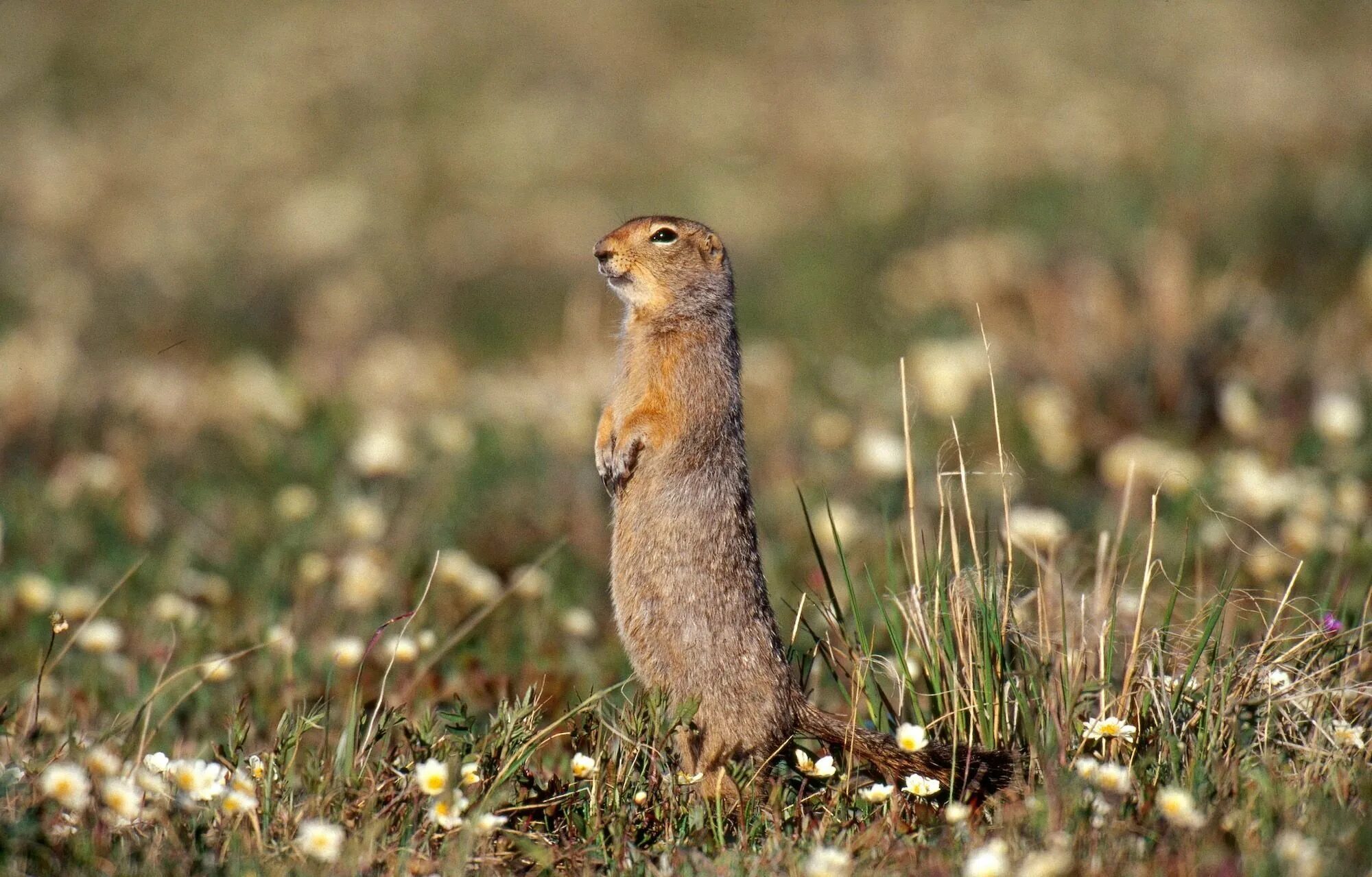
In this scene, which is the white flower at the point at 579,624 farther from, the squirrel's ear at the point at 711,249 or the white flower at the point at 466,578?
the squirrel's ear at the point at 711,249

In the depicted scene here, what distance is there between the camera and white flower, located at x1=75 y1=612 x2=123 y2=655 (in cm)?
437

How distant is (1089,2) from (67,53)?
1110cm

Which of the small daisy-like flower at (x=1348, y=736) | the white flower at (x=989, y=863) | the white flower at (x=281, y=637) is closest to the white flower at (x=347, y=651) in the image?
the white flower at (x=281, y=637)

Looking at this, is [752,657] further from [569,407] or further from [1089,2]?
[1089,2]

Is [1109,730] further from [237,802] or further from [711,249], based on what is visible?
[237,802]

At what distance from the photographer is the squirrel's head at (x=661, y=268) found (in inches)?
152

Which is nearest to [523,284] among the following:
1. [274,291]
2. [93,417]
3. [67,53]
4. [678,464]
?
[274,291]

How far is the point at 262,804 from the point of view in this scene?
2957mm

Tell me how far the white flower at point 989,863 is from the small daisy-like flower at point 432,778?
1.03 m

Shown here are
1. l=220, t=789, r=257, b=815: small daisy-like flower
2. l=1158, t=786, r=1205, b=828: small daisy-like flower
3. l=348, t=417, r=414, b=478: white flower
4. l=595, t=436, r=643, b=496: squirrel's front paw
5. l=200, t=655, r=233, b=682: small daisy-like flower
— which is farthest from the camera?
l=348, t=417, r=414, b=478: white flower

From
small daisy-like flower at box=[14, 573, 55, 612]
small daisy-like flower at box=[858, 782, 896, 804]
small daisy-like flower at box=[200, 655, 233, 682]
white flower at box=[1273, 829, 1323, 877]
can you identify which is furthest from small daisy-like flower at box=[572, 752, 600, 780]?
small daisy-like flower at box=[14, 573, 55, 612]

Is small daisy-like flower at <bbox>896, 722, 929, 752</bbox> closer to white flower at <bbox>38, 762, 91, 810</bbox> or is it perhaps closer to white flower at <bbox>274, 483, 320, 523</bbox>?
white flower at <bbox>38, 762, 91, 810</bbox>

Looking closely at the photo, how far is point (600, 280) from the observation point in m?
10.9

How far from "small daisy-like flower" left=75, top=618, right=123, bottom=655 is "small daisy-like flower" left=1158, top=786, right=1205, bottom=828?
3.10 m
